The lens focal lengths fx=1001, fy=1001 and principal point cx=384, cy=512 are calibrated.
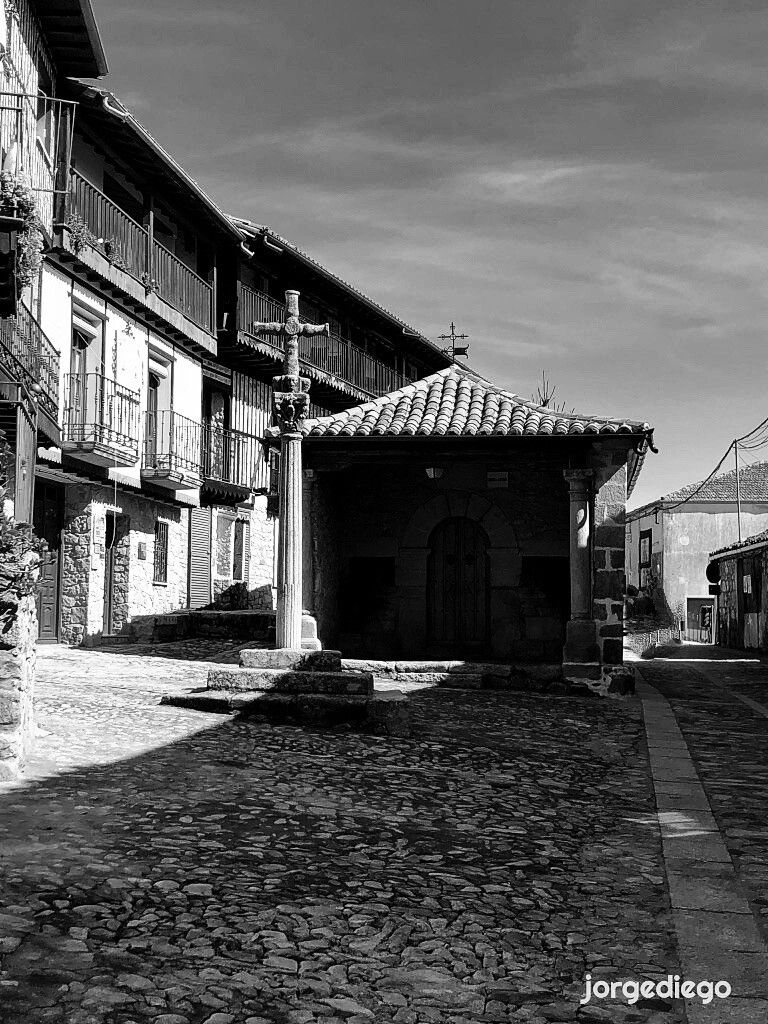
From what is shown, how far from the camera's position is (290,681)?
29.0 ft

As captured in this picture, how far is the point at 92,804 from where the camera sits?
5125 mm

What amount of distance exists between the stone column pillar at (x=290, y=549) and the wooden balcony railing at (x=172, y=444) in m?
7.56

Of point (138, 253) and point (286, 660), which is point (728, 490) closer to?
point (138, 253)

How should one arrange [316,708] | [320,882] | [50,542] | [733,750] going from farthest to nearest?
[50,542]
[316,708]
[733,750]
[320,882]

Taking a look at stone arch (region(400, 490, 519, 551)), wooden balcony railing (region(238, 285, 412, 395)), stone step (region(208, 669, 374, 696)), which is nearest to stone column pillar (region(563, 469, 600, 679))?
stone arch (region(400, 490, 519, 551))

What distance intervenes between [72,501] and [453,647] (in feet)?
23.5

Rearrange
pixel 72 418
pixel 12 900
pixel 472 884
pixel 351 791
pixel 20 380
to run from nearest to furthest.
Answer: pixel 12 900 → pixel 472 884 → pixel 351 791 → pixel 20 380 → pixel 72 418

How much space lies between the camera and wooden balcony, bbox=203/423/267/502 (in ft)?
70.2

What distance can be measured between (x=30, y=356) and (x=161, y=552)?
6.97m

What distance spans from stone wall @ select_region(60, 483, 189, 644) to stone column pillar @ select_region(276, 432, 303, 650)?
652 cm

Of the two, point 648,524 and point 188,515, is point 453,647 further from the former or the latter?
point 648,524

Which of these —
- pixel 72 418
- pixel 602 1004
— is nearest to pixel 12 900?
pixel 602 1004

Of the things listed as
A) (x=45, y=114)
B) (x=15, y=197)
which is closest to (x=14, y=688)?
(x=15, y=197)

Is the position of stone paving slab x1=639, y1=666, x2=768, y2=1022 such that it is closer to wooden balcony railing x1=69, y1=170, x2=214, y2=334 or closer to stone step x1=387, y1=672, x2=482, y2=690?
stone step x1=387, y1=672, x2=482, y2=690
